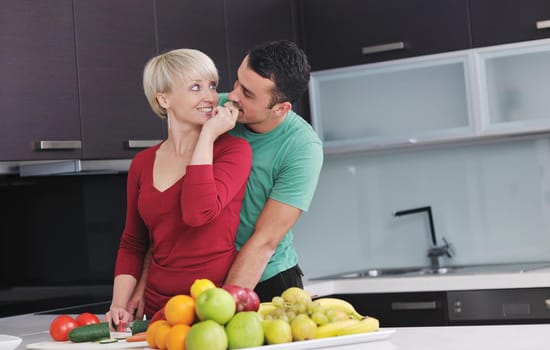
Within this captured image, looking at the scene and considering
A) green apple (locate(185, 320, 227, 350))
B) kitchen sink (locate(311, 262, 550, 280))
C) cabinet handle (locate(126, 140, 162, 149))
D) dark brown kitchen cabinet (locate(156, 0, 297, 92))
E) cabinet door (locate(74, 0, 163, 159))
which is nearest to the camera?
green apple (locate(185, 320, 227, 350))

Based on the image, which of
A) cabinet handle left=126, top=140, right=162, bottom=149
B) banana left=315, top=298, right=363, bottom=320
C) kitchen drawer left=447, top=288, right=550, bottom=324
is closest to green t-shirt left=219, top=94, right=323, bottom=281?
banana left=315, top=298, right=363, bottom=320

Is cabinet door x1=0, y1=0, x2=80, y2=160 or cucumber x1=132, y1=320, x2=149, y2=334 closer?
cucumber x1=132, y1=320, x2=149, y2=334

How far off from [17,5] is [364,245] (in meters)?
2.01

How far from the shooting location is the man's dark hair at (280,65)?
2.25 meters

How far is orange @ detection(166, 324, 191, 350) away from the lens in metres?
1.63

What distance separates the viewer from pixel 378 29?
3.99 m

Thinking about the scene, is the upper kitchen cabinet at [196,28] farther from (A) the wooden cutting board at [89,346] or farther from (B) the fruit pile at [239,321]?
(B) the fruit pile at [239,321]

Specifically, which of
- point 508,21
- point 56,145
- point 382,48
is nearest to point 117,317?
point 56,145

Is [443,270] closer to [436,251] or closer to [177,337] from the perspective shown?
[436,251]

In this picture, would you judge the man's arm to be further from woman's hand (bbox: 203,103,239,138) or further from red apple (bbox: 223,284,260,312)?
red apple (bbox: 223,284,260,312)

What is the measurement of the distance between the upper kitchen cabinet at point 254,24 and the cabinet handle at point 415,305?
1111mm

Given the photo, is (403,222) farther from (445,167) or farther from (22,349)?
(22,349)

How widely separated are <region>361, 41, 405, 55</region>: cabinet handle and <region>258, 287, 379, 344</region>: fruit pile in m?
2.24

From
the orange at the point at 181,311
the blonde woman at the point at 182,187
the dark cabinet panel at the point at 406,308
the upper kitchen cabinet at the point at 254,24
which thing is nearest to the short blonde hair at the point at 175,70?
the blonde woman at the point at 182,187
